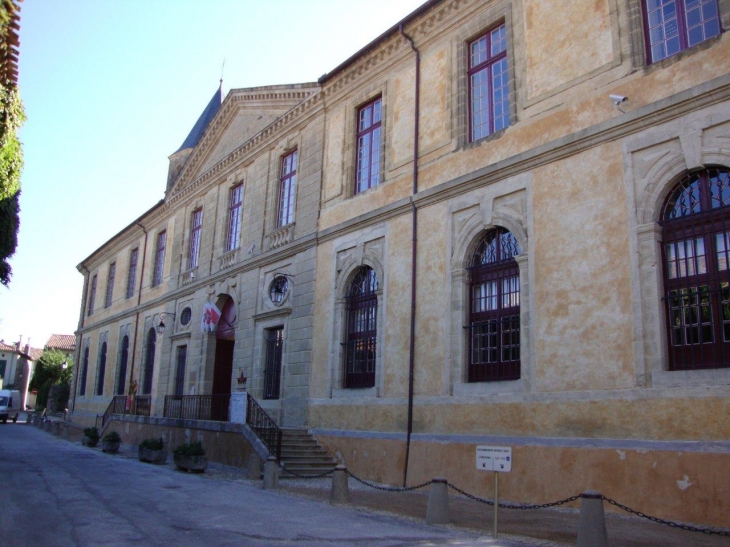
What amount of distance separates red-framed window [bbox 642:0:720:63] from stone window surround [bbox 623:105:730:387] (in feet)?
4.18

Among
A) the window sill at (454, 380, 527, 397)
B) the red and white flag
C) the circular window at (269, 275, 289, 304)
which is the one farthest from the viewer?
the red and white flag

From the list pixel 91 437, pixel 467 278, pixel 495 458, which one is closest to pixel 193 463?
pixel 467 278

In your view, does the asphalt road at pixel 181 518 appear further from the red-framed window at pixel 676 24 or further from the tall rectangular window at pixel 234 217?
the tall rectangular window at pixel 234 217

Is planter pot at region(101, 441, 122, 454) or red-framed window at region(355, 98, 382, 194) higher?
red-framed window at region(355, 98, 382, 194)

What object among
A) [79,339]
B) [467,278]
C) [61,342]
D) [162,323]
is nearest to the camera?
[467,278]

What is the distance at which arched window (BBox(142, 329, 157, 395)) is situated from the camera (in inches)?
1018

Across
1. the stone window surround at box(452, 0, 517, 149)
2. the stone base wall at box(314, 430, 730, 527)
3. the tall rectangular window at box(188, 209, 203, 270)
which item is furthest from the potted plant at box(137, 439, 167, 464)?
the stone window surround at box(452, 0, 517, 149)

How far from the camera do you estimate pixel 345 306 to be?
1555 centimetres

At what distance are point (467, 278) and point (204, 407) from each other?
30.7ft

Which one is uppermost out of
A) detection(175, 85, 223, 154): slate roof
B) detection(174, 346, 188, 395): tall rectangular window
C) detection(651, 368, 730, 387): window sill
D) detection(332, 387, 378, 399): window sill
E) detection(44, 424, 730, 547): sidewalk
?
detection(175, 85, 223, 154): slate roof

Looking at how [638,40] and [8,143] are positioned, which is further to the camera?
[638,40]

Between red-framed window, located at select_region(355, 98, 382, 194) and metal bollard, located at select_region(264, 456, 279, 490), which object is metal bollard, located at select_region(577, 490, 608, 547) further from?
red-framed window, located at select_region(355, 98, 382, 194)

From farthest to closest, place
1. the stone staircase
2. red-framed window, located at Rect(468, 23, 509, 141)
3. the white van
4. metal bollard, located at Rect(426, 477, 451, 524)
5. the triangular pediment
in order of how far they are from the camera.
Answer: the white van
the triangular pediment
the stone staircase
red-framed window, located at Rect(468, 23, 509, 141)
metal bollard, located at Rect(426, 477, 451, 524)

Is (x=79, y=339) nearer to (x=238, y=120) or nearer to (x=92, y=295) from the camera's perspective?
(x=92, y=295)
